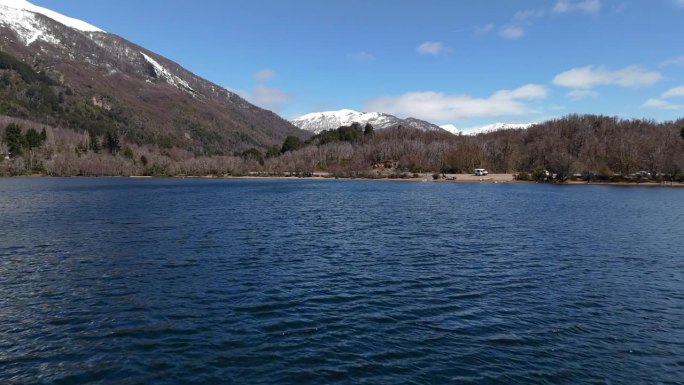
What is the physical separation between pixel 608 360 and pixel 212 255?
35815 millimetres

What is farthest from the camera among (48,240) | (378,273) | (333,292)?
(48,240)

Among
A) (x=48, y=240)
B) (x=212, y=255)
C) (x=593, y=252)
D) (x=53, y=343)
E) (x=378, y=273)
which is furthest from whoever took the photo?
(x=48, y=240)

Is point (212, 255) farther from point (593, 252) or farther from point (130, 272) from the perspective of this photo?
point (593, 252)

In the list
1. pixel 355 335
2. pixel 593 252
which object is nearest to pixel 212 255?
pixel 355 335

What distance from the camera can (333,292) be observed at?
106ft

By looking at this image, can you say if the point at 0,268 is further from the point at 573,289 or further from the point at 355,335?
the point at 573,289

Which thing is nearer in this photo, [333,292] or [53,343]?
[53,343]

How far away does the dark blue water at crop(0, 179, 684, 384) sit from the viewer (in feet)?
67.9

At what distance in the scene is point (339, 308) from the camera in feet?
94.6

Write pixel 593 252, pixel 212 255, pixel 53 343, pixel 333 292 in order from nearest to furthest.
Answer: pixel 53 343, pixel 333 292, pixel 212 255, pixel 593 252

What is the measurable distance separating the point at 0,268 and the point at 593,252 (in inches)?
2329

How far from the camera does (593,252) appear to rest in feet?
159

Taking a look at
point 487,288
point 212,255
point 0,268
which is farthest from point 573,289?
point 0,268

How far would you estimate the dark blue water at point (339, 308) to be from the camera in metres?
20.7
